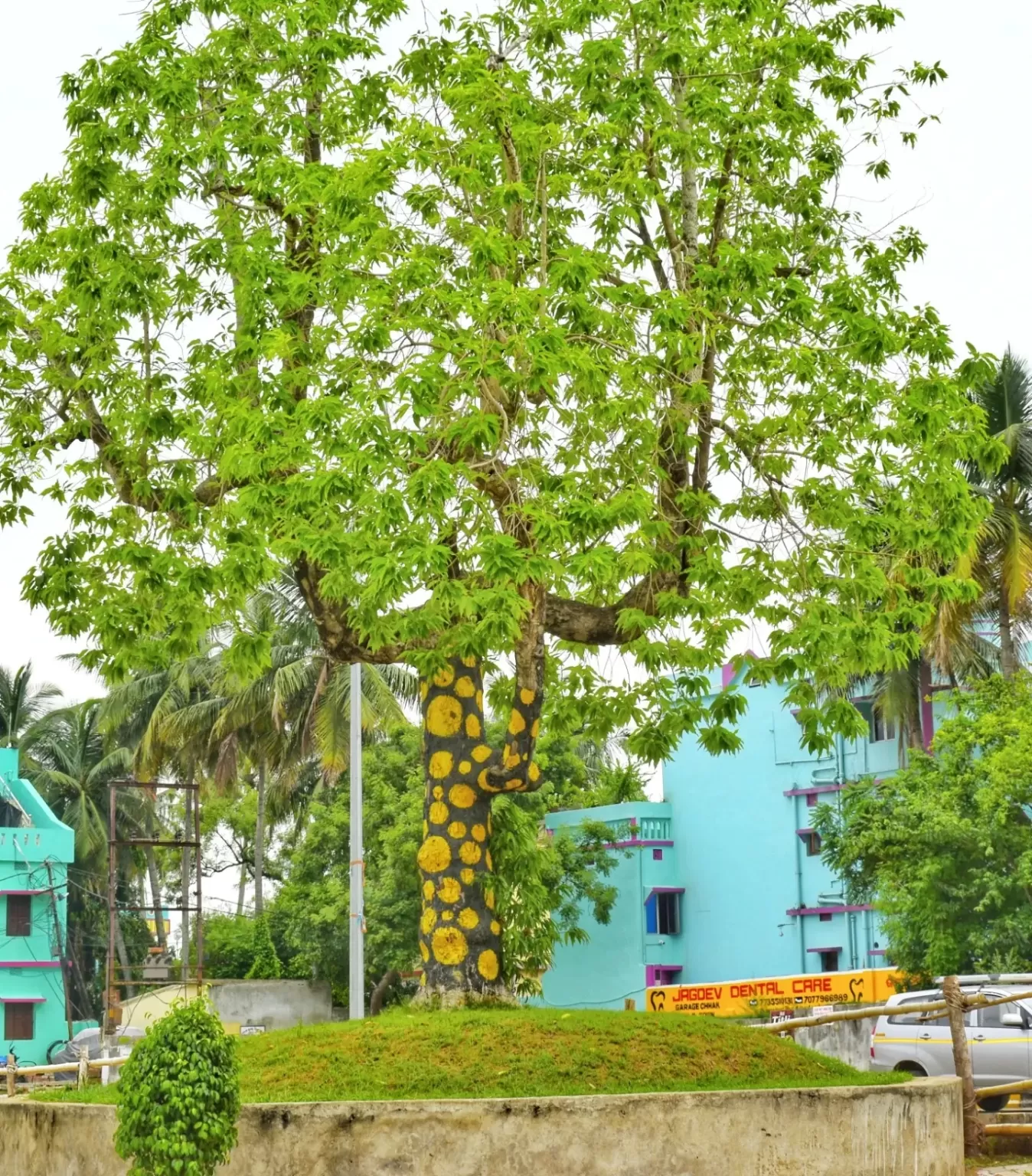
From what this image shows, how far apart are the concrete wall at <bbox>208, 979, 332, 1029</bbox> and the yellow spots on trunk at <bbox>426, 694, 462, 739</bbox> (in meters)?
28.9

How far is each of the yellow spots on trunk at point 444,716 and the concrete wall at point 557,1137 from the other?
362 cm

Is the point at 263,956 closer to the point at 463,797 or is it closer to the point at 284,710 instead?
the point at 284,710

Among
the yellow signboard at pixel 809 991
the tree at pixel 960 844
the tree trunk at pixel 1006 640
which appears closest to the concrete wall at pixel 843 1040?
the tree at pixel 960 844

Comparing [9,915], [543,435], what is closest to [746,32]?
[543,435]

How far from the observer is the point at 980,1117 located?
46.4 ft

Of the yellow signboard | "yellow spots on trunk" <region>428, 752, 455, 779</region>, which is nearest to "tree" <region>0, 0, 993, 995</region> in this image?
"yellow spots on trunk" <region>428, 752, 455, 779</region>

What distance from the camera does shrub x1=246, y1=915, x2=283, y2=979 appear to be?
152 ft

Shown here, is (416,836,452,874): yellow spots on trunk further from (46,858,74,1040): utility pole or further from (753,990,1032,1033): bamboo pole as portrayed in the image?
(46,858,74,1040): utility pole

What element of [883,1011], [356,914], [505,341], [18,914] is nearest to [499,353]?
[505,341]

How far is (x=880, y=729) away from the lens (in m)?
39.8

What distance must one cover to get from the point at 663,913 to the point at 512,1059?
101ft

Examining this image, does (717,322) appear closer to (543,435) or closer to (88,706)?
(543,435)

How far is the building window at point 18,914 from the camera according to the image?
43.0 metres

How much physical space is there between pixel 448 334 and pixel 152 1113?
5.24m
